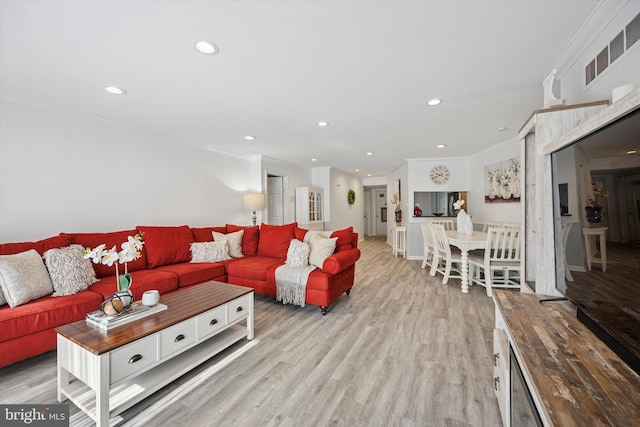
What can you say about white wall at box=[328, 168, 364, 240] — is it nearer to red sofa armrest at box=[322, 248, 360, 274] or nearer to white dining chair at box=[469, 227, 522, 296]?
red sofa armrest at box=[322, 248, 360, 274]

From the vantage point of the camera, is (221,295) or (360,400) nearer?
(360,400)

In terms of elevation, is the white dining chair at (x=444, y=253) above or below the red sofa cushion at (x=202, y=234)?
below

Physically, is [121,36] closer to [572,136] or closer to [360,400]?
[572,136]

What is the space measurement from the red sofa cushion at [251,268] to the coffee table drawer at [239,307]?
33.3 inches

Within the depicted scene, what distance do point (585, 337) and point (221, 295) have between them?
232 centimetres

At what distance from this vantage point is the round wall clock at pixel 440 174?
5.62m

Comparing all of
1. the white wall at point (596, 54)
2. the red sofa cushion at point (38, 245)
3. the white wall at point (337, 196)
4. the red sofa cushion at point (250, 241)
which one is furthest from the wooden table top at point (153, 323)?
the white wall at point (337, 196)

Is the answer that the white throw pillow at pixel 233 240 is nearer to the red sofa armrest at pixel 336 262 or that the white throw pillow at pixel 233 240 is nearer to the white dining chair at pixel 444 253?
the red sofa armrest at pixel 336 262

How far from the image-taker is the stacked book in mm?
1568

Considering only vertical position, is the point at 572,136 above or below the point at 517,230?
above

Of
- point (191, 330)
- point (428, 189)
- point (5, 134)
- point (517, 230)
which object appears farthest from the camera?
point (428, 189)

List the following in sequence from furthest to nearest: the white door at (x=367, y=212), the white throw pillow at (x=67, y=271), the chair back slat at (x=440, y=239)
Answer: the white door at (x=367, y=212) → the chair back slat at (x=440, y=239) → the white throw pillow at (x=67, y=271)

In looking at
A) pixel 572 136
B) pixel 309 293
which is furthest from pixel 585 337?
pixel 309 293

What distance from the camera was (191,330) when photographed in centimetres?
181
